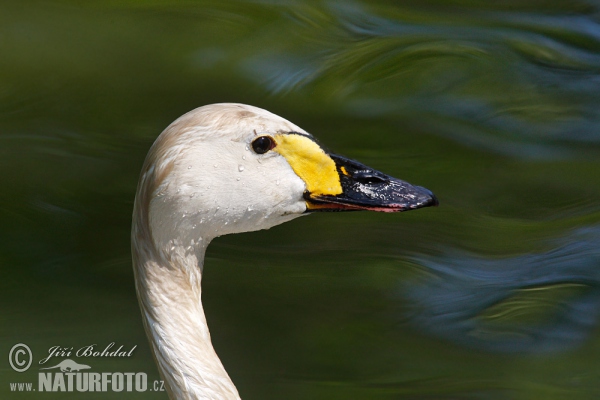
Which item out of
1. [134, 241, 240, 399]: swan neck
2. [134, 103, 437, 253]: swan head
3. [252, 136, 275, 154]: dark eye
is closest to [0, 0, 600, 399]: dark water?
[134, 241, 240, 399]: swan neck

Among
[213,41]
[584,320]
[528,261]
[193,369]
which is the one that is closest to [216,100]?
[213,41]

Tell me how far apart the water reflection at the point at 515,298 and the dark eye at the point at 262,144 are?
5.67 feet

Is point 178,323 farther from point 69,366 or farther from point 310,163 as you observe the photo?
point 69,366

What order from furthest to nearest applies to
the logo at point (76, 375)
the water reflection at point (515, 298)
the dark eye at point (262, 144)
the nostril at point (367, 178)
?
the water reflection at point (515, 298), the logo at point (76, 375), the nostril at point (367, 178), the dark eye at point (262, 144)

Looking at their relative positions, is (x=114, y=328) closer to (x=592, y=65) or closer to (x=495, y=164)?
(x=495, y=164)

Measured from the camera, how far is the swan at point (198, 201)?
9.97 ft

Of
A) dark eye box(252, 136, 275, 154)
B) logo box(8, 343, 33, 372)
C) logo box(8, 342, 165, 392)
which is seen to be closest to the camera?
dark eye box(252, 136, 275, 154)

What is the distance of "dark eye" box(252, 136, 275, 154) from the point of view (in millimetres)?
3145

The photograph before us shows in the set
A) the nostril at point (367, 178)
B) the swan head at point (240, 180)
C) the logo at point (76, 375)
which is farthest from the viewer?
the logo at point (76, 375)

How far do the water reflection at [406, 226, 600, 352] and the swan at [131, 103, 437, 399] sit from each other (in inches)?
63.2

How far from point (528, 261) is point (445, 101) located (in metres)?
1.57

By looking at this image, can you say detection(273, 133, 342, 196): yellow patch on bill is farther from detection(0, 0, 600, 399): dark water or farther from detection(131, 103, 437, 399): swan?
detection(0, 0, 600, 399): dark water

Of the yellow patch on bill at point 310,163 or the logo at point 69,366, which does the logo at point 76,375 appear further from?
the yellow patch on bill at point 310,163

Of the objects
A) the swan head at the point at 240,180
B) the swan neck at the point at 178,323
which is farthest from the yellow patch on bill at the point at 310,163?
the swan neck at the point at 178,323
